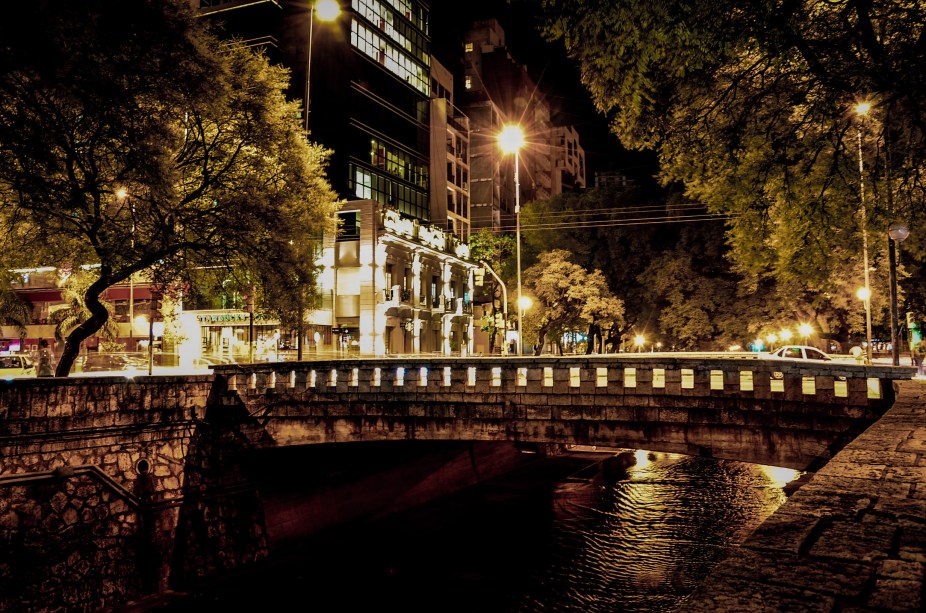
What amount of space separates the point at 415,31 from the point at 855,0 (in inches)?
1995

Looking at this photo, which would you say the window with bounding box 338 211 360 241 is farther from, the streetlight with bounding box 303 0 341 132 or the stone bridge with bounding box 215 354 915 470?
the stone bridge with bounding box 215 354 915 470

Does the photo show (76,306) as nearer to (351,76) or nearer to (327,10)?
(351,76)

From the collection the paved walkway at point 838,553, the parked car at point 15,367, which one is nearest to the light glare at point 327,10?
the parked car at point 15,367

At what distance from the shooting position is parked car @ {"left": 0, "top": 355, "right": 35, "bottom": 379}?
28.2 metres

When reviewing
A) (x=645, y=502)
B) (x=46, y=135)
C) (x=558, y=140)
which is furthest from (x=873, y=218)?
(x=558, y=140)

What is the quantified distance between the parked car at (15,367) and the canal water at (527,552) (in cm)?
1788

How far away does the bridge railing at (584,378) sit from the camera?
509 inches

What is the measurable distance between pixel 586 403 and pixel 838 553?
11.2m

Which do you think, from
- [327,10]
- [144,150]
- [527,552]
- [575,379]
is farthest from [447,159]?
[575,379]

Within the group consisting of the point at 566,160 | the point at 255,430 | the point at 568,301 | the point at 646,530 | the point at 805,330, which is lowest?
the point at 646,530

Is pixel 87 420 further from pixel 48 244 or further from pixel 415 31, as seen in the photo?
pixel 415 31

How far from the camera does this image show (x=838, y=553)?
147 inches

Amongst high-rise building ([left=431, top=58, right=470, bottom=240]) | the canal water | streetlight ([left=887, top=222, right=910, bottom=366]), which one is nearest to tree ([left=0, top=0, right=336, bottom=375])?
the canal water

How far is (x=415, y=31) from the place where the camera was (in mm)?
54562
